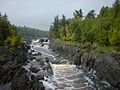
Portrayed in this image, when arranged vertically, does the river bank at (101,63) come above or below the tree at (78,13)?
below

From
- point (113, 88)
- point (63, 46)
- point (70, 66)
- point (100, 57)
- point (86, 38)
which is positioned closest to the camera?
point (113, 88)

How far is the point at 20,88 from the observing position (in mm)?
38094

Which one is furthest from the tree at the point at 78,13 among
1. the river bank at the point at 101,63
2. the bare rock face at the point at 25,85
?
the bare rock face at the point at 25,85

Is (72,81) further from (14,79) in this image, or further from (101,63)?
(14,79)

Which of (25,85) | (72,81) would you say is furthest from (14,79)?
(72,81)

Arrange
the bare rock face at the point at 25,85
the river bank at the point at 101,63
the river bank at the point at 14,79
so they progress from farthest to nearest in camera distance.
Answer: the river bank at the point at 101,63
the river bank at the point at 14,79
the bare rock face at the point at 25,85

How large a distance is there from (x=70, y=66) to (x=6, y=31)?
112ft

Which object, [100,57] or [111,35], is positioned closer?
[100,57]

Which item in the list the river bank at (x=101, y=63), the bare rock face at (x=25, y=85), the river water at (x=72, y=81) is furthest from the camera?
the river bank at (x=101, y=63)

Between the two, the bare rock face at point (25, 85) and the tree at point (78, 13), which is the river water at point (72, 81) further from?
the tree at point (78, 13)

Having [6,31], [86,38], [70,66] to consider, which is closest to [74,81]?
[70,66]

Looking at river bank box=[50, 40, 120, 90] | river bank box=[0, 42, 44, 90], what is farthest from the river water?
river bank box=[0, 42, 44, 90]

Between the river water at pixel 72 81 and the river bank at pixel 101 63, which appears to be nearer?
the river water at pixel 72 81

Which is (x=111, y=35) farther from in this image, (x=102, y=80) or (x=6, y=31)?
(x=6, y=31)
